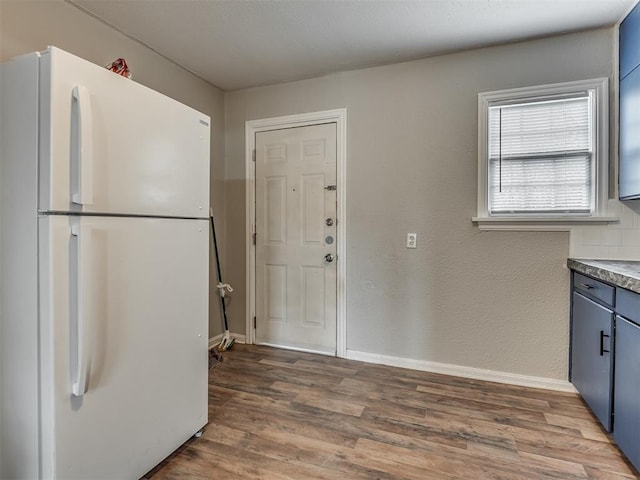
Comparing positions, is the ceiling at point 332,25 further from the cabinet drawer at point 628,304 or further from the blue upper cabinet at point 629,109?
the cabinet drawer at point 628,304

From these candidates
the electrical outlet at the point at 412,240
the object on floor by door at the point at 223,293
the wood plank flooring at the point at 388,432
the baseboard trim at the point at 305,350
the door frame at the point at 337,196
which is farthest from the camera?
the object on floor by door at the point at 223,293

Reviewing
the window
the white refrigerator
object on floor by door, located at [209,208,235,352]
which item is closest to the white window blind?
the window

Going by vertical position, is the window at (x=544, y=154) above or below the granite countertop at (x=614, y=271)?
above

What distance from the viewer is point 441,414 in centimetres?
210

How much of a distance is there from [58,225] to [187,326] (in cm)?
78

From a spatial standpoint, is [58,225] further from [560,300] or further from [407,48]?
[560,300]

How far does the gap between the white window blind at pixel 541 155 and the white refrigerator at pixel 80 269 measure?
2.27 metres

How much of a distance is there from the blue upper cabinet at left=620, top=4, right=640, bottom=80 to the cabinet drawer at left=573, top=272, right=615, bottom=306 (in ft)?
4.26

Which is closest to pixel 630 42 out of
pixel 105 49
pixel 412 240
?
pixel 412 240

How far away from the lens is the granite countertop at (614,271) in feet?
5.05

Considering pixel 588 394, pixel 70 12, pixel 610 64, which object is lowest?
pixel 588 394

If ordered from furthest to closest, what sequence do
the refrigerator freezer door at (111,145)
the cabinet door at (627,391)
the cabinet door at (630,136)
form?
1. the cabinet door at (630,136)
2. the cabinet door at (627,391)
3. the refrigerator freezer door at (111,145)

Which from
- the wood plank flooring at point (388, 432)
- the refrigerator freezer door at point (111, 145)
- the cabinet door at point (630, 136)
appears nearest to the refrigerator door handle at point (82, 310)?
the refrigerator freezer door at point (111, 145)

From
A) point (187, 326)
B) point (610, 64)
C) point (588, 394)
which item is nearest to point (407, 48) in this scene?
point (610, 64)
